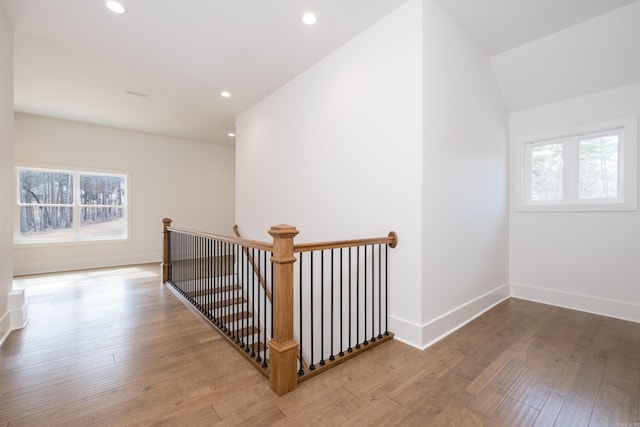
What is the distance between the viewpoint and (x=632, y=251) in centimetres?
294

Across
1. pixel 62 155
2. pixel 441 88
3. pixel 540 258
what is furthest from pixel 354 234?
pixel 62 155

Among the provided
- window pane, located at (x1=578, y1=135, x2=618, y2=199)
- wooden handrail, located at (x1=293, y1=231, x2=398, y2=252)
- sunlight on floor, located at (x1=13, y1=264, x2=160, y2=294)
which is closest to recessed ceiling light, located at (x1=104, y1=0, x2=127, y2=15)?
wooden handrail, located at (x1=293, y1=231, x2=398, y2=252)

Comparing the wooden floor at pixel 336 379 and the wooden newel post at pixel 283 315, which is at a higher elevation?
the wooden newel post at pixel 283 315

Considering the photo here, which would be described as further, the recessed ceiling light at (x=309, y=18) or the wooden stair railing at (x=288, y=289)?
the recessed ceiling light at (x=309, y=18)

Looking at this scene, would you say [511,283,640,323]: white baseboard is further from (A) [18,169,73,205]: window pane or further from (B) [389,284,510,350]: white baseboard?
(A) [18,169,73,205]: window pane

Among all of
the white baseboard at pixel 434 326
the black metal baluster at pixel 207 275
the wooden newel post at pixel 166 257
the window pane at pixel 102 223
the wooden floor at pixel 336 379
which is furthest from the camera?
the window pane at pixel 102 223

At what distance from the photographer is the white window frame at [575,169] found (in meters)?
2.93

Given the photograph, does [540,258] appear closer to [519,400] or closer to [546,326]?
[546,326]

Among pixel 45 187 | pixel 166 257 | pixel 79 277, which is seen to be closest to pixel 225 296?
pixel 166 257

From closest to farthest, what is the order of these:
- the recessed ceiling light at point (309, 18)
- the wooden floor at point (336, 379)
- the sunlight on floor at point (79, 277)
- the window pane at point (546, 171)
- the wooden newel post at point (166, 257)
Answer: the wooden floor at point (336, 379) → the recessed ceiling light at point (309, 18) → the window pane at point (546, 171) → the sunlight on floor at point (79, 277) → the wooden newel post at point (166, 257)

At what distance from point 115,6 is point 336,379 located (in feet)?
12.0

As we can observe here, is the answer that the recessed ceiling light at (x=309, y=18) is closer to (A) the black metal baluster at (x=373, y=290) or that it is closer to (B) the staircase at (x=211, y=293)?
(A) the black metal baluster at (x=373, y=290)

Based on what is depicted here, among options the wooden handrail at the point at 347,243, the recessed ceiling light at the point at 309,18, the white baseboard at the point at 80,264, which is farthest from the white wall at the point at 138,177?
the wooden handrail at the point at 347,243

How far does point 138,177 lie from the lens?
6.32 metres
